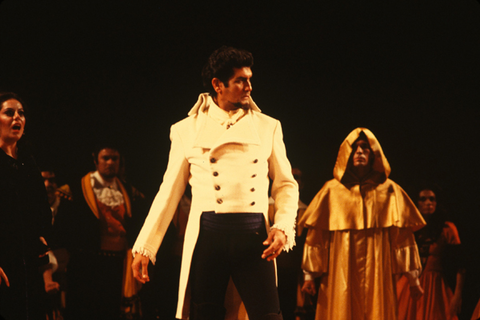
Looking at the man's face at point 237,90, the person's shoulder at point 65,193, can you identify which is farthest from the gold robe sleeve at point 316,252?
the person's shoulder at point 65,193

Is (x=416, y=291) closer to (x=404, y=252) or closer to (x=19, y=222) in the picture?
(x=404, y=252)

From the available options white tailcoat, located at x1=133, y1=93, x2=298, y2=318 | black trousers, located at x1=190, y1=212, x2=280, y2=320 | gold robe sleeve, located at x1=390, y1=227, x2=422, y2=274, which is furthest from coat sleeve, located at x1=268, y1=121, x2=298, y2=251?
gold robe sleeve, located at x1=390, y1=227, x2=422, y2=274

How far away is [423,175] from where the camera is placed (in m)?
5.19

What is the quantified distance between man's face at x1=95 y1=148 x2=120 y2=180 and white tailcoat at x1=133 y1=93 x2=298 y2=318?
229 centimetres

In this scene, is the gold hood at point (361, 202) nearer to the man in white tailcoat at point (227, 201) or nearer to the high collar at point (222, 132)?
the man in white tailcoat at point (227, 201)

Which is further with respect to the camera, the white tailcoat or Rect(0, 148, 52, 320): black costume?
Rect(0, 148, 52, 320): black costume

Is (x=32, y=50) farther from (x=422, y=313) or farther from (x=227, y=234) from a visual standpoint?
(x=422, y=313)

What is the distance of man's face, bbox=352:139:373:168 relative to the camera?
4.24 metres

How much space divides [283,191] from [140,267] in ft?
2.53

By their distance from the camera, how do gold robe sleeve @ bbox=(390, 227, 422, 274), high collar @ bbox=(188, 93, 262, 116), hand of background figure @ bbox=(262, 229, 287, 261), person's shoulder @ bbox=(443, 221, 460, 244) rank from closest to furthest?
hand of background figure @ bbox=(262, 229, 287, 261) < high collar @ bbox=(188, 93, 262, 116) < gold robe sleeve @ bbox=(390, 227, 422, 274) < person's shoulder @ bbox=(443, 221, 460, 244)

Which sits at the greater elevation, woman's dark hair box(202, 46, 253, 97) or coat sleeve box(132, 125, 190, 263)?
woman's dark hair box(202, 46, 253, 97)

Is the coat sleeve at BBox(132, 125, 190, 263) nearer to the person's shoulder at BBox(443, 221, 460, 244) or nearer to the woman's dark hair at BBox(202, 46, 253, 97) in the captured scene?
the woman's dark hair at BBox(202, 46, 253, 97)

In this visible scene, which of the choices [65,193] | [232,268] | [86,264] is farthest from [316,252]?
[65,193]

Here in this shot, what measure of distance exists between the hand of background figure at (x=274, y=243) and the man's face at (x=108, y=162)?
2724mm
